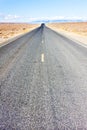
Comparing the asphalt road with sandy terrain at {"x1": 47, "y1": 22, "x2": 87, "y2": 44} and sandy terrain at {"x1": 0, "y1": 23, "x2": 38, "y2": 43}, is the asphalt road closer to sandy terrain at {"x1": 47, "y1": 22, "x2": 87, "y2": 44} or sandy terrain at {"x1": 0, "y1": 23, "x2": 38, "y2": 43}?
sandy terrain at {"x1": 47, "y1": 22, "x2": 87, "y2": 44}

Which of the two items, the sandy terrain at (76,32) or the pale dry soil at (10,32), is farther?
the pale dry soil at (10,32)

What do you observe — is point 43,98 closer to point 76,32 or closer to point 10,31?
point 76,32

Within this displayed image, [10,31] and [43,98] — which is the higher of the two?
[43,98]

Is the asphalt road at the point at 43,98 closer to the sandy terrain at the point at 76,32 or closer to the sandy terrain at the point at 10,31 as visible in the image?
the sandy terrain at the point at 76,32

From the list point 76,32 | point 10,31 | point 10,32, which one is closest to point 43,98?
point 76,32

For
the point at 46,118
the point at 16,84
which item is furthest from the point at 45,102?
the point at 16,84

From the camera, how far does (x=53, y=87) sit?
6.58 metres

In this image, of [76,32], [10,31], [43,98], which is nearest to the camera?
[43,98]

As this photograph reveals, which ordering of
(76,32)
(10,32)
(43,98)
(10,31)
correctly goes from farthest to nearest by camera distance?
(10,31)
(10,32)
(76,32)
(43,98)

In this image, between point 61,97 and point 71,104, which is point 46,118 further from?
point 61,97

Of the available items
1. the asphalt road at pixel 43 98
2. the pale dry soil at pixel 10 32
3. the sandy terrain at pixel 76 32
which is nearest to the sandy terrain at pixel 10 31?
the pale dry soil at pixel 10 32

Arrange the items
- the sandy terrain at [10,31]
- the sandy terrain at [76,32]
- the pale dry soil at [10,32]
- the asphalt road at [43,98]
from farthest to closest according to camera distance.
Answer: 1. the sandy terrain at [10,31]
2. the pale dry soil at [10,32]
3. the sandy terrain at [76,32]
4. the asphalt road at [43,98]

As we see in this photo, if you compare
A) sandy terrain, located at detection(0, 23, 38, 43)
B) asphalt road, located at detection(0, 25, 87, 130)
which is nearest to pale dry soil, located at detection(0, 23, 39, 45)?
sandy terrain, located at detection(0, 23, 38, 43)

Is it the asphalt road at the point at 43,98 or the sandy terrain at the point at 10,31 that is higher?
the asphalt road at the point at 43,98
